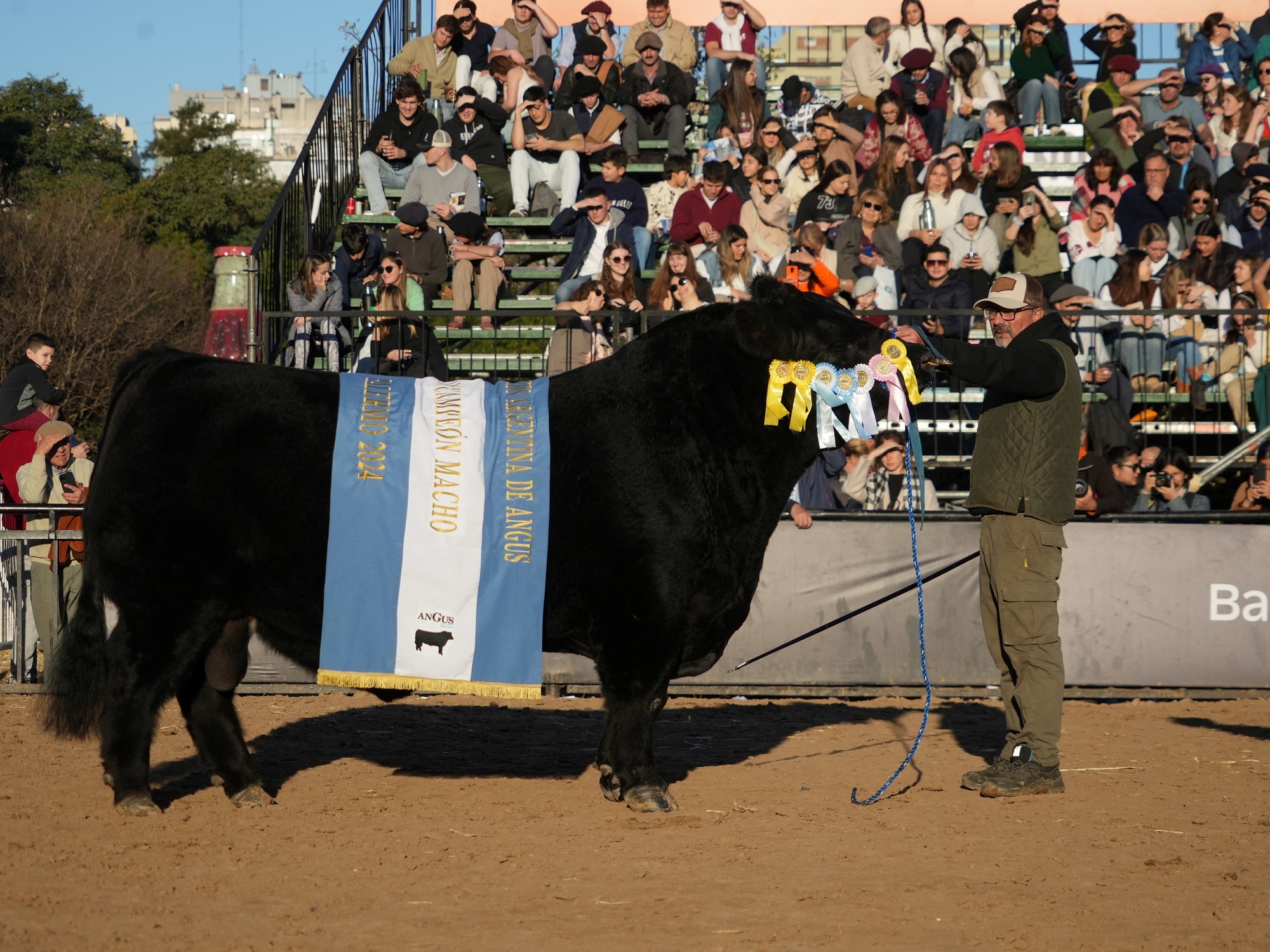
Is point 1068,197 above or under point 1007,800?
above

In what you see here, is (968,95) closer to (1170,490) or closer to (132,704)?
(1170,490)

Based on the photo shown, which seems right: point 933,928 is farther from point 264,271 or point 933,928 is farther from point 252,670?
point 264,271

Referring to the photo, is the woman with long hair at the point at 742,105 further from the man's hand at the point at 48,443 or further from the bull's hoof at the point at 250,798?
the bull's hoof at the point at 250,798

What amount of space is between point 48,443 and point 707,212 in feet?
20.7

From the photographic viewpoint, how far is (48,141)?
40.2 meters

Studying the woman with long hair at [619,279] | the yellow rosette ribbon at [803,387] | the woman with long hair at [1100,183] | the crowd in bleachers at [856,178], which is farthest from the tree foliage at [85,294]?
the yellow rosette ribbon at [803,387]

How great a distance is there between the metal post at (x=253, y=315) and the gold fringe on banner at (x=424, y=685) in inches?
194

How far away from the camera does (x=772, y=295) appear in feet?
19.6

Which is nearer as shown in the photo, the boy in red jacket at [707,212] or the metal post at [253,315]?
the metal post at [253,315]

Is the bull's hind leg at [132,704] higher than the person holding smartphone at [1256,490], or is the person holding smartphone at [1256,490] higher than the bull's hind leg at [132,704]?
the person holding smartphone at [1256,490]

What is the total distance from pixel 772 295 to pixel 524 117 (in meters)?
9.15

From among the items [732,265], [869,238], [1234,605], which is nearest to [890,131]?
[869,238]

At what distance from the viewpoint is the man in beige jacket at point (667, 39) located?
15.7 m

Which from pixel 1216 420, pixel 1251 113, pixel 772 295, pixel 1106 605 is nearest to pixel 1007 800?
pixel 772 295
